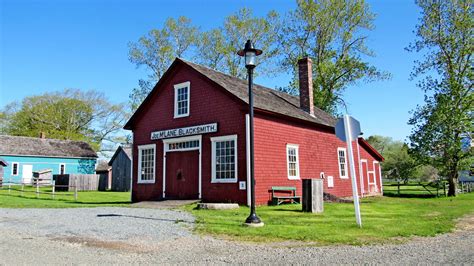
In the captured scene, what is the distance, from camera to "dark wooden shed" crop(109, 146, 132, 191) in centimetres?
3422

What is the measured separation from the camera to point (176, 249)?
269 inches

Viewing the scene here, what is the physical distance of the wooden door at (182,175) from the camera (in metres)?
16.6

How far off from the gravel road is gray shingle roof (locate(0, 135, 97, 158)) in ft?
121

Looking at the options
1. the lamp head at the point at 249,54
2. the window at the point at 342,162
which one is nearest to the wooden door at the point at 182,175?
the lamp head at the point at 249,54

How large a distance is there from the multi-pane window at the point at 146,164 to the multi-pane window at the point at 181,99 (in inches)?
89.0

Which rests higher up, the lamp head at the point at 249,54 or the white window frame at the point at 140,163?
the lamp head at the point at 249,54

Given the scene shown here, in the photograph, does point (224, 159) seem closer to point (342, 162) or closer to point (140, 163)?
point (140, 163)

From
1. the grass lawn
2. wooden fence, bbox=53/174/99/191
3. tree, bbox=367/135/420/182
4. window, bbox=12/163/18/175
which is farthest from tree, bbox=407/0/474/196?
window, bbox=12/163/18/175

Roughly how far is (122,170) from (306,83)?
21334mm

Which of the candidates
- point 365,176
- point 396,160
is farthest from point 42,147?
point 396,160

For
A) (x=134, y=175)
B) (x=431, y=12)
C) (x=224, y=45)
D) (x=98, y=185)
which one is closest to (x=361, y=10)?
(x=431, y=12)

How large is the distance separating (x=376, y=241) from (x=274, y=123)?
9473 mm

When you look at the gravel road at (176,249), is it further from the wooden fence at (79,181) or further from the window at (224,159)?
the wooden fence at (79,181)

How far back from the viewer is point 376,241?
7.27m
